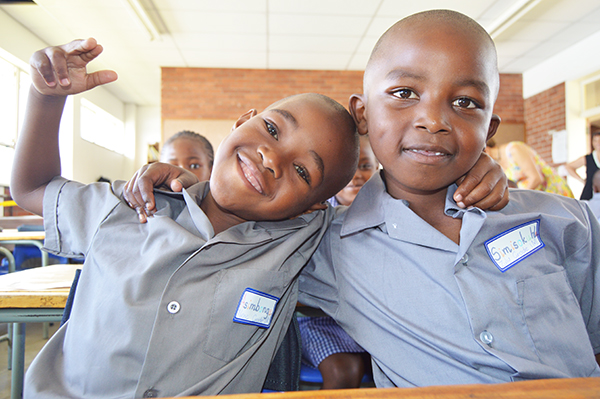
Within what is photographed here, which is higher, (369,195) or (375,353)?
(369,195)

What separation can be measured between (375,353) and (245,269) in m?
0.38

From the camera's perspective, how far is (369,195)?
112 cm

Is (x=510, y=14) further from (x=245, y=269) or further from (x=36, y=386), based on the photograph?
(x=36, y=386)

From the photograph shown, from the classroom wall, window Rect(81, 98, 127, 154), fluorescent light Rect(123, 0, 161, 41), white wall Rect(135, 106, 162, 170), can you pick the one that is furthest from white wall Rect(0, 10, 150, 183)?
the classroom wall

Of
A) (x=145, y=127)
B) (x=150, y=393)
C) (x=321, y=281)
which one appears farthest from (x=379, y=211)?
(x=145, y=127)

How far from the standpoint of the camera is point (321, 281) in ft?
3.51

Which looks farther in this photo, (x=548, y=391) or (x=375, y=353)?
(x=375, y=353)

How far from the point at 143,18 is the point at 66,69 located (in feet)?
15.3

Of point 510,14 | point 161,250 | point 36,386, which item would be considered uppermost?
point 510,14

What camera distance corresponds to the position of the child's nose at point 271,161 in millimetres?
985

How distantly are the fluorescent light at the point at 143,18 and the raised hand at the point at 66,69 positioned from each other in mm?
4222

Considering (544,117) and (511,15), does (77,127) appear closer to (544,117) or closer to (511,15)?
(511,15)

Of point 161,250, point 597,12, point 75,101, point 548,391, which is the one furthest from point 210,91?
point 548,391

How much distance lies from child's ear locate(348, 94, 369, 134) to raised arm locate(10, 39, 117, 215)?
2.10 feet
